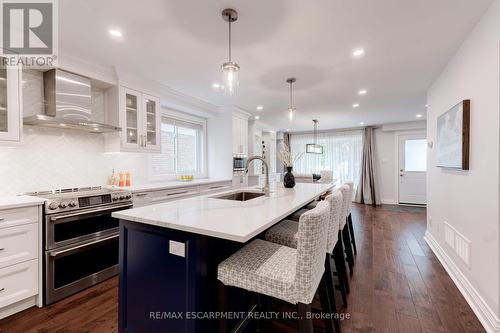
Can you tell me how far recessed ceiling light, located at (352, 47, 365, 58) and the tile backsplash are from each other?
3270 millimetres

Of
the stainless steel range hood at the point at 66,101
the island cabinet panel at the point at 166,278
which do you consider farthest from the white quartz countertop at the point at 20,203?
the island cabinet panel at the point at 166,278

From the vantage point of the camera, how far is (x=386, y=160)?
6.91 meters

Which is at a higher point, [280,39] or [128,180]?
[280,39]

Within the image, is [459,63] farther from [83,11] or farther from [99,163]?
[99,163]

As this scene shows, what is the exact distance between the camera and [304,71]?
2918mm

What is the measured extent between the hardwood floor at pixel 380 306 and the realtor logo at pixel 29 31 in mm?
2234

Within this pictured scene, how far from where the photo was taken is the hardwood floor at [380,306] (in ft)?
5.64

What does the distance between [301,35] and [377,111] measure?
385 centimetres

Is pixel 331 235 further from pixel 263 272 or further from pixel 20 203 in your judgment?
pixel 20 203

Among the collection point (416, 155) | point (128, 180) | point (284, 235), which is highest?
point (416, 155)

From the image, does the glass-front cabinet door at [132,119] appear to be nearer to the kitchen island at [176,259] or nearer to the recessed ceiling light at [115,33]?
the recessed ceiling light at [115,33]

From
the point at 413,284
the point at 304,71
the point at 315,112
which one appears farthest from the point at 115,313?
the point at 315,112

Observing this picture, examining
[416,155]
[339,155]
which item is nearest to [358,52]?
[339,155]

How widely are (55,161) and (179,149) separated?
2.09m
